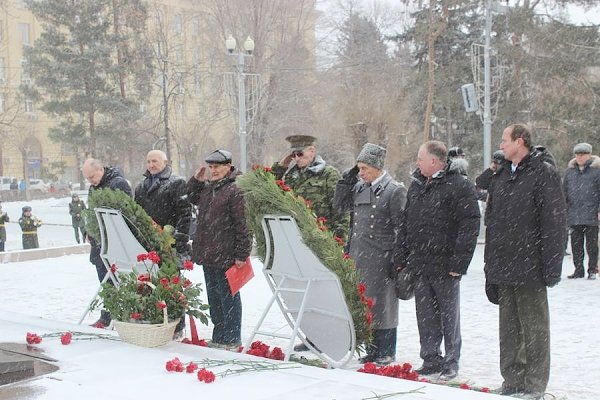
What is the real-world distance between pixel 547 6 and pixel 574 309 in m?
19.1

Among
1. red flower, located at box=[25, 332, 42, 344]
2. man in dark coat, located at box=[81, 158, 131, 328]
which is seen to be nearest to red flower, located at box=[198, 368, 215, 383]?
red flower, located at box=[25, 332, 42, 344]

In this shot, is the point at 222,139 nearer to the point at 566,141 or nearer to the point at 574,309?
the point at 566,141

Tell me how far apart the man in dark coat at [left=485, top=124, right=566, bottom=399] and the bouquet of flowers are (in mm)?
2139

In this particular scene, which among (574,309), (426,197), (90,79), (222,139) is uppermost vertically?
(90,79)

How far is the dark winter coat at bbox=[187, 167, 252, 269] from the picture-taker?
250 inches

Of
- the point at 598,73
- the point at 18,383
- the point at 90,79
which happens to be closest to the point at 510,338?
the point at 18,383

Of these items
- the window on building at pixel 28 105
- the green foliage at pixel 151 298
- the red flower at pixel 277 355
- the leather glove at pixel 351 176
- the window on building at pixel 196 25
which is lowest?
the red flower at pixel 277 355

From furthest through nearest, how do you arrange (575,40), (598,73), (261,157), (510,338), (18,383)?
1. (261,157)
2. (598,73)
3. (575,40)
4. (510,338)
5. (18,383)

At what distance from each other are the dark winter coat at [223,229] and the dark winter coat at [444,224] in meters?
1.45

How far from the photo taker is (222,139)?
35.8 m

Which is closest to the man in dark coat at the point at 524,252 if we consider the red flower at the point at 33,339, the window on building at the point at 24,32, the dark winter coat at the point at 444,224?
the dark winter coat at the point at 444,224

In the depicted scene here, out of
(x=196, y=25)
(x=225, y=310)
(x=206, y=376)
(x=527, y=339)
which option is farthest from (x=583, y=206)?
(x=196, y=25)

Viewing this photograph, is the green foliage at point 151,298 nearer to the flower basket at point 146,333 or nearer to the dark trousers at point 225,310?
the flower basket at point 146,333

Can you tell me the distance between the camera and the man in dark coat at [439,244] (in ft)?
17.7
